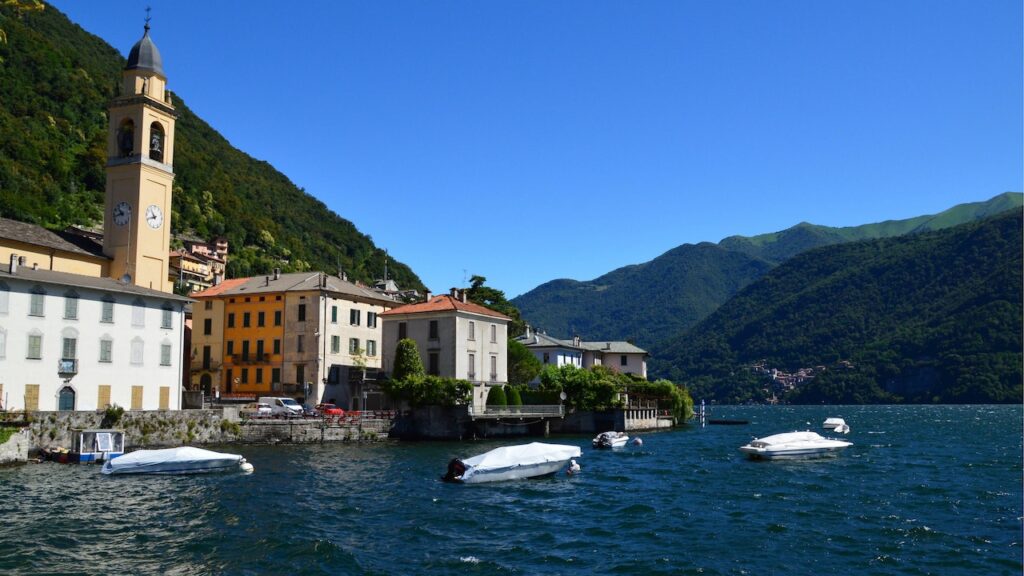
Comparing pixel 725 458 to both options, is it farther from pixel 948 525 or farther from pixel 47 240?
pixel 47 240

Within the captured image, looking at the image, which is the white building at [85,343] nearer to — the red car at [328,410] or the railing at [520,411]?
the red car at [328,410]

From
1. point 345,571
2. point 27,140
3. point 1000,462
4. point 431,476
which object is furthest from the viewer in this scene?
point 27,140

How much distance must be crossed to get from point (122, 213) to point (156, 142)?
→ 6.04 metres

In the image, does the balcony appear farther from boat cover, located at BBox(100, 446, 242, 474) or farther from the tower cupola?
the tower cupola

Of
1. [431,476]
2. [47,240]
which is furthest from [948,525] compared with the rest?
[47,240]

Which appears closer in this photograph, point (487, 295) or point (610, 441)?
point (610, 441)

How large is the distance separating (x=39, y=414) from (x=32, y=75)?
406 feet

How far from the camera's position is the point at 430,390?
64.4m

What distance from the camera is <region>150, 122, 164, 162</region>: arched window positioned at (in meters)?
62.8

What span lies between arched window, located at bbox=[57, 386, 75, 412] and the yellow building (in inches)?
797

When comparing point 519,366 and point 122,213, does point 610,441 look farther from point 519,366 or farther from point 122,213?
point 122,213

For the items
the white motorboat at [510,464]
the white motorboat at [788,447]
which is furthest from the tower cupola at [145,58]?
the white motorboat at [788,447]

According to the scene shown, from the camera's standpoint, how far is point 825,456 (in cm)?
5528

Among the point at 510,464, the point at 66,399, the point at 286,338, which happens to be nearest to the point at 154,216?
the point at 286,338
